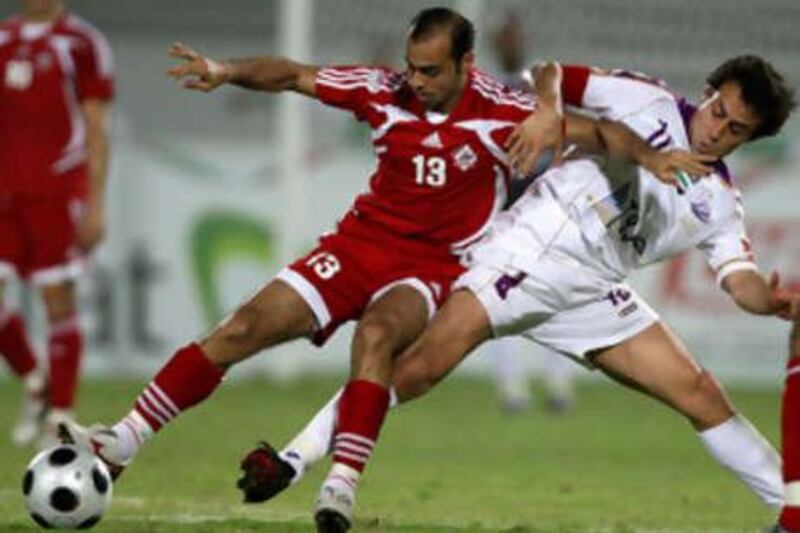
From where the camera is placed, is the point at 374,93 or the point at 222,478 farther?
the point at 222,478

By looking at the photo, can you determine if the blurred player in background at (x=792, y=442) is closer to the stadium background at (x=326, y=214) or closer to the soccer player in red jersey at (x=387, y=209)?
the soccer player in red jersey at (x=387, y=209)

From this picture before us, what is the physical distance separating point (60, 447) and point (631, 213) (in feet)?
7.45

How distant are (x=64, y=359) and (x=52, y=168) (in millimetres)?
1081

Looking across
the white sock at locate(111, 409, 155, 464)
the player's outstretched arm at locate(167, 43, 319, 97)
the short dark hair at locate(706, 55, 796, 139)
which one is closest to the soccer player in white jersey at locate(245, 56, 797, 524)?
the short dark hair at locate(706, 55, 796, 139)

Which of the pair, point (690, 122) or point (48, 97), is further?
point (48, 97)

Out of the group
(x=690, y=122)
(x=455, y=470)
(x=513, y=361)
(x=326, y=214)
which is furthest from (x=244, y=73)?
(x=326, y=214)

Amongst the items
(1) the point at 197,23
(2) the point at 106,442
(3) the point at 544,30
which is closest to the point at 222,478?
(2) the point at 106,442

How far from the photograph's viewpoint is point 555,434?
14.0m

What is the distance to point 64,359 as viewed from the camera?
40.9ft

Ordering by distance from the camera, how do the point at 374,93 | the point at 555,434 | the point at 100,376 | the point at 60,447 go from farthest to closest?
the point at 100,376 < the point at 555,434 < the point at 374,93 < the point at 60,447

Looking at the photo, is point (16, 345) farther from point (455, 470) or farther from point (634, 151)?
point (634, 151)

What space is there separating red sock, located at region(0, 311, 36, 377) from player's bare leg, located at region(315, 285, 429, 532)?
479 centimetres

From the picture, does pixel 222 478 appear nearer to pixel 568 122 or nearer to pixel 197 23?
pixel 568 122

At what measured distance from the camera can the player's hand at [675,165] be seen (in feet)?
26.2
